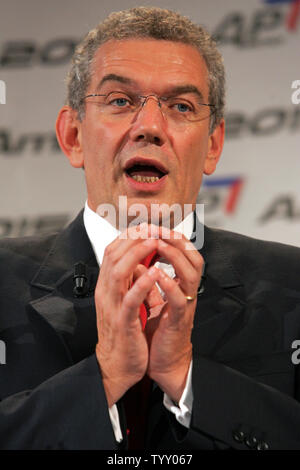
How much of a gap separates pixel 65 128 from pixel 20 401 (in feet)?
2.84

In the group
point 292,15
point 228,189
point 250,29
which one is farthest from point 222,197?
point 292,15

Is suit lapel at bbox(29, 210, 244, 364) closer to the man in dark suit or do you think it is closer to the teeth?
the man in dark suit

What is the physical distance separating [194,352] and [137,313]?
34 cm

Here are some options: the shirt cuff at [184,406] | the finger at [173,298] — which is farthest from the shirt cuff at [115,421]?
the finger at [173,298]

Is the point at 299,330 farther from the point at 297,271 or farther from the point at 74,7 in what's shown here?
the point at 74,7

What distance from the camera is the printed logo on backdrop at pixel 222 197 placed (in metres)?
2.63

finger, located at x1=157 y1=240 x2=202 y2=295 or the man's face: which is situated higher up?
the man's face

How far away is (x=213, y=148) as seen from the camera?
194cm

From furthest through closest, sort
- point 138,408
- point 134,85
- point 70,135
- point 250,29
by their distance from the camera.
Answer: point 250,29, point 70,135, point 134,85, point 138,408

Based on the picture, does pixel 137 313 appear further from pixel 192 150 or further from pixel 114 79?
pixel 114 79

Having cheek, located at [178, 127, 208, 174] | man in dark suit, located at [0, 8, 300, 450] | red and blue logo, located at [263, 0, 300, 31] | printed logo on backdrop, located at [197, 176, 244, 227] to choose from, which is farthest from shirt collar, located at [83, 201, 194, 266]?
red and blue logo, located at [263, 0, 300, 31]

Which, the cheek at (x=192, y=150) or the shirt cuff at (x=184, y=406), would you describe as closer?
the shirt cuff at (x=184, y=406)

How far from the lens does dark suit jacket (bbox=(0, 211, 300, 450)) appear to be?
4.27 feet

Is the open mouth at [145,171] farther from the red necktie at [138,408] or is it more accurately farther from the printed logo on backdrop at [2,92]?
the printed logo on backdrop at [2,92]
